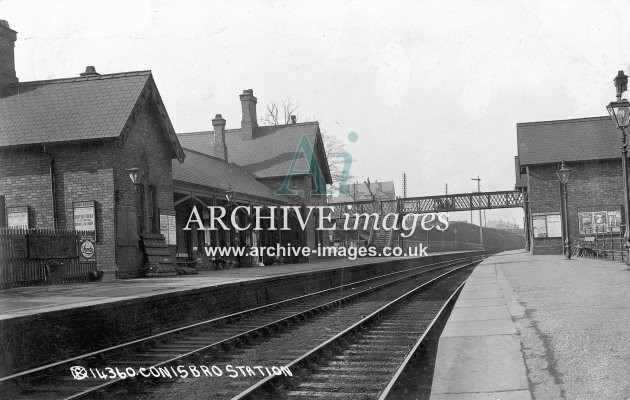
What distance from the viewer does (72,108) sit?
2000 cm

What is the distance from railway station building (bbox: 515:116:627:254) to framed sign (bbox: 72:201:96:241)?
23824 mm

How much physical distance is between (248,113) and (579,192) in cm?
1917

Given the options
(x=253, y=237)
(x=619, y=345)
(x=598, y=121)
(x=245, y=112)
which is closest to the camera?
(x=619, y=345)

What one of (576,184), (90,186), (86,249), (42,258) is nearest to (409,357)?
(42,258)

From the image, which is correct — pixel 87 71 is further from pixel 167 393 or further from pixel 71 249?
Result: pixel 167 393

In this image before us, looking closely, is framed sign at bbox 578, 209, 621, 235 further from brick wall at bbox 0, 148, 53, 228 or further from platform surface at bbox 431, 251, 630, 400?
brick wall at bbox 0, 148, 53, 228

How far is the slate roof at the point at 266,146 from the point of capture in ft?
122

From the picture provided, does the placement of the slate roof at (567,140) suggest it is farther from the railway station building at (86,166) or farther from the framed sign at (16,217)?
the framed sign at (16,217)

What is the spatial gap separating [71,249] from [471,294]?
9.66 m

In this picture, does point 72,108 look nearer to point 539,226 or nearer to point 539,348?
point 539,348

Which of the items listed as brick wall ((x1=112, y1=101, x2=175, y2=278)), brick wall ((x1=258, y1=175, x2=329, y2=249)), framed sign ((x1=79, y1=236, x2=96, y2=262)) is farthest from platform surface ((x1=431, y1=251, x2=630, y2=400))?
brick wall ((x1=258, y1=175, x2=329, y2=249))

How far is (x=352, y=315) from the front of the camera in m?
13.6

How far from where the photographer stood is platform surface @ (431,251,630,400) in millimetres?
5242

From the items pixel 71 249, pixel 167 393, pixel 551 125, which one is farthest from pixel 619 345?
pixel 551 125
